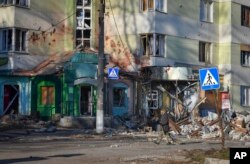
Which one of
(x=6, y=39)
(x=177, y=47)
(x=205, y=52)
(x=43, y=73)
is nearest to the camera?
(x=43, y=73)

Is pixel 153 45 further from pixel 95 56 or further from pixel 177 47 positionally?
pixel 95 56

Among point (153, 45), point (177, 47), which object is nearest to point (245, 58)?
point (177, 47)

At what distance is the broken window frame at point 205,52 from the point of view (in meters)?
40.8

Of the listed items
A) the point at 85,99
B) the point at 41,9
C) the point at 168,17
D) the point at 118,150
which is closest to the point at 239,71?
the point at 168,17

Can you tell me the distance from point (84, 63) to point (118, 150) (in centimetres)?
1531

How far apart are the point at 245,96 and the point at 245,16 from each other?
6817 mm

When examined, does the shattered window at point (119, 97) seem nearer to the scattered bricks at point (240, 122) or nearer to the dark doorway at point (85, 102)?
the dark doorway at point (85, 102)

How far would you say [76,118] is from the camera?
103 ft

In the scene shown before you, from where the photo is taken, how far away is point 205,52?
4125cm

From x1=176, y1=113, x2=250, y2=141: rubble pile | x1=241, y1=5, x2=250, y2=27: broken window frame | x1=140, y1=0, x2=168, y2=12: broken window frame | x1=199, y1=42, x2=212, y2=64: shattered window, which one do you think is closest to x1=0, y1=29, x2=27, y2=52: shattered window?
x1=140, y1=0, x2=168, y2=12: broken window frame

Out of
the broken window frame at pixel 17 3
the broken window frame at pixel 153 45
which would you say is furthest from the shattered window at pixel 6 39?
the broken window frame at pixel 153 45

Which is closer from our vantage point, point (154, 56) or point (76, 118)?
point (76, 118)

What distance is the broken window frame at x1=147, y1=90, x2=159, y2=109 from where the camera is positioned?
1438 inches

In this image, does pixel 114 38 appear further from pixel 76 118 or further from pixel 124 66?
pixel 76 118
